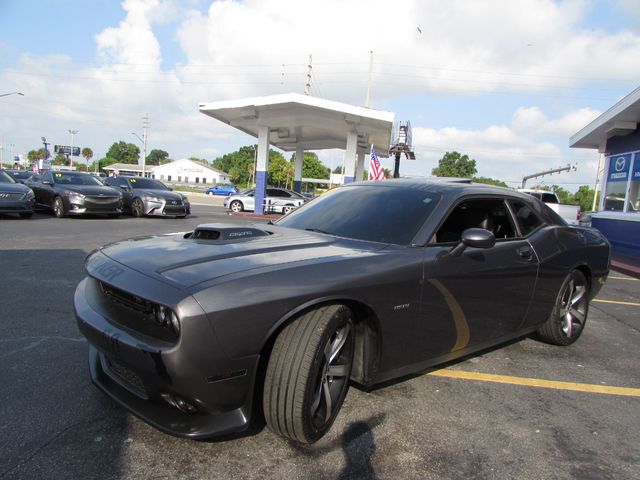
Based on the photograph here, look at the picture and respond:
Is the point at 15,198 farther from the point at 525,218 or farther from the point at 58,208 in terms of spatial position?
the point at 525,218

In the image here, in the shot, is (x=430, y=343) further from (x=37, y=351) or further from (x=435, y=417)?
(x=37, y=351)

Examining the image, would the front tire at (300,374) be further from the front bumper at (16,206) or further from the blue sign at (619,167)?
the blue sign at (619,167)

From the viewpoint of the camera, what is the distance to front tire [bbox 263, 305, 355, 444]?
2.26 meters

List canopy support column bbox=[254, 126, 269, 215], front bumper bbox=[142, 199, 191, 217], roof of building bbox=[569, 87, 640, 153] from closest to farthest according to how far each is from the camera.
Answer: roof of building bbox=[569, 87, 640, 153] → front bumper bbox=[142, 199, 191, 217] → canopy support column bbox=[254, 126, 269, 215]

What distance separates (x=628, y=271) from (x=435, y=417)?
9.10 metres

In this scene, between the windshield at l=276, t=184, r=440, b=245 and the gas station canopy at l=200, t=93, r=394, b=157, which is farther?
the gas station canopy at l=200, t=93, r=394, b=157

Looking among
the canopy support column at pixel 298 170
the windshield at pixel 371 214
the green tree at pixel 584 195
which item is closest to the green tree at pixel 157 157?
the green tree at pixel 584 195

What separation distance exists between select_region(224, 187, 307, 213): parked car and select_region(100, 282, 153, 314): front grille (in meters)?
19.4

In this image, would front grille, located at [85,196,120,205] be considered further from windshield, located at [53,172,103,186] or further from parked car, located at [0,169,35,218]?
parked car, located at [0,169,35,218]

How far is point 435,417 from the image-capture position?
289 cm

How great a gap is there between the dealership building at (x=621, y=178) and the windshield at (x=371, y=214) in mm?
8686

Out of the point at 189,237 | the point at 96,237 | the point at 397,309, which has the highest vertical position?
the point at 189,237

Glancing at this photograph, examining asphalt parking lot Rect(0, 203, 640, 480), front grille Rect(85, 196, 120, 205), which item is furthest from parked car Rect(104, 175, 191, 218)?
asphalt parking lot Rect(0, 203, 640, 480)

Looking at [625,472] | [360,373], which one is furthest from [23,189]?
[625,472]
